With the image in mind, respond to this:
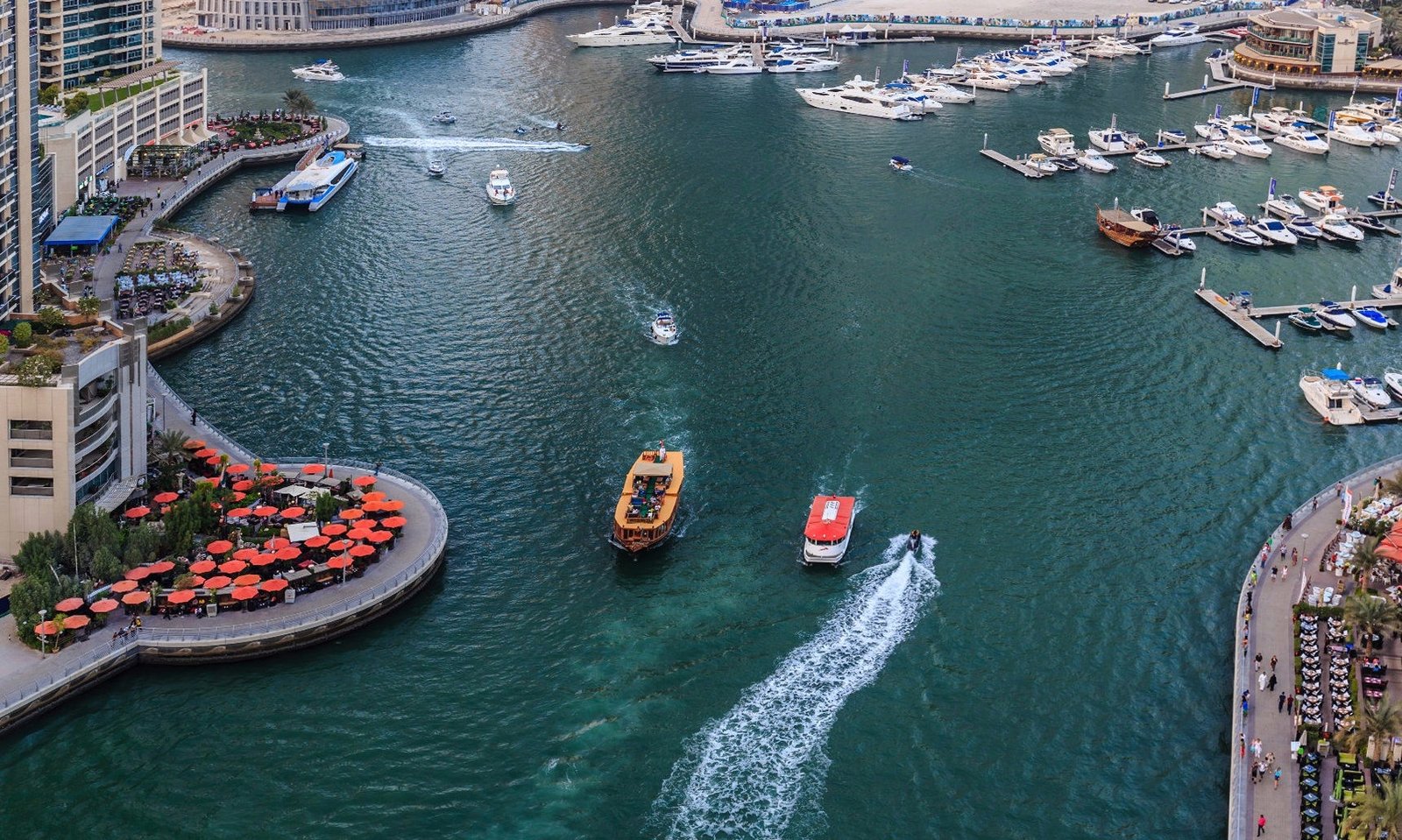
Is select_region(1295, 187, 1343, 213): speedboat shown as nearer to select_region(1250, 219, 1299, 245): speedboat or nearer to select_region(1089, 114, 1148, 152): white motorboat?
select_region(1250, 219, 1299, 245): speedboat

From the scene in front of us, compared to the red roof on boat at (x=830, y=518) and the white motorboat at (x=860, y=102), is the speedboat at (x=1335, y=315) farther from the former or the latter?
the white motorboat at (x=860, y=102)

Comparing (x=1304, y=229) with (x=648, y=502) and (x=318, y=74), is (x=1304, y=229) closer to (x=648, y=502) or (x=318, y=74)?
(x=648, y=502)

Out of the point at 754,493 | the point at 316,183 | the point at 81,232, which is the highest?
the point at 316,183

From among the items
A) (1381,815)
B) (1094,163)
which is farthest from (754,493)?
(1094,163)

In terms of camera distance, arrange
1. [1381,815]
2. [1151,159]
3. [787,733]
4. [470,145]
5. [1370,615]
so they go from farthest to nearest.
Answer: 1. [470,145]
2. [1151,159]
3. [1370,615]
4. [787,733]
5. [1381,815]

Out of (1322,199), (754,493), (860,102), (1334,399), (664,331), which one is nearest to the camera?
(754,493)

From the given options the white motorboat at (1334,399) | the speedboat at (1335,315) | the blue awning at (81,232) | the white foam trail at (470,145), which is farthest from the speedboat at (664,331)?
the white foam trail at (470,145)

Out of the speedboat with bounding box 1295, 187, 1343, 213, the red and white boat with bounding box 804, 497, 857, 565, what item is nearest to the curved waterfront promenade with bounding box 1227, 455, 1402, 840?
the red and white boat with bounding box 804, 497, 857, 565
